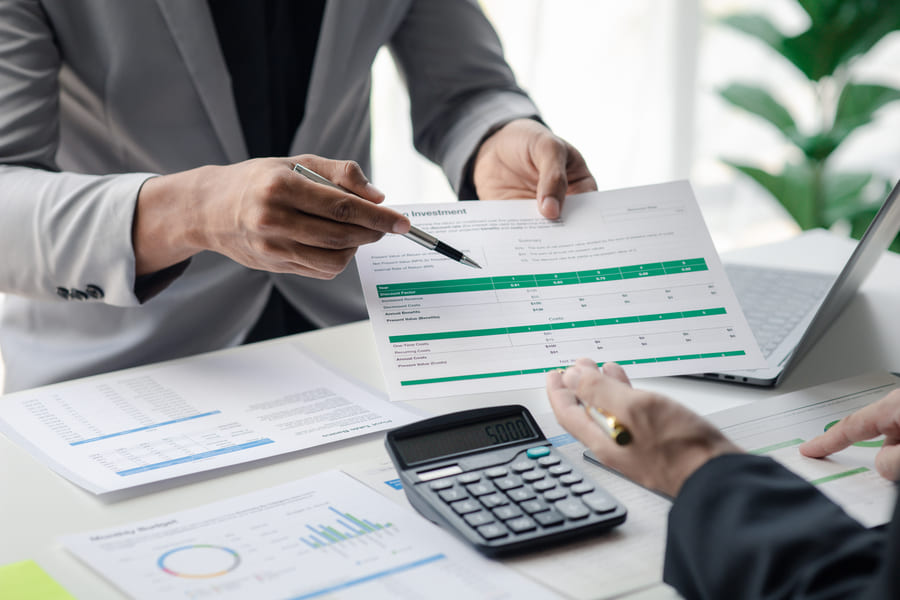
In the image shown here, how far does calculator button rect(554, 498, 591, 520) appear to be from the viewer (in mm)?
617

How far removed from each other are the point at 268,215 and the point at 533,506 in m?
0.37

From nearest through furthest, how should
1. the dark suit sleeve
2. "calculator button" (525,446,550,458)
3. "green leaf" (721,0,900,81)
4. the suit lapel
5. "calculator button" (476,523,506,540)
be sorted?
the dark suit sleeve → "calculator button" (476,523,506,540) → "calculator button" (525,446,550,458) → the suit lapel → "green leaf" (721,0,900,81)

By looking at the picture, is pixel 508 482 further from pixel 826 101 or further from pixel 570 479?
pixel 826 101

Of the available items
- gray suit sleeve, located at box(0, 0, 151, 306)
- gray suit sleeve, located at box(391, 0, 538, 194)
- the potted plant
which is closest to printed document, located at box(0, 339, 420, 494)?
gray suit sleeve, located at box(0, 0, 151, 306)

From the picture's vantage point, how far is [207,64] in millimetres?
1120

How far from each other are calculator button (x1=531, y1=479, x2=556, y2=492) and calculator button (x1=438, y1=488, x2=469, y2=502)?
5 centimetres

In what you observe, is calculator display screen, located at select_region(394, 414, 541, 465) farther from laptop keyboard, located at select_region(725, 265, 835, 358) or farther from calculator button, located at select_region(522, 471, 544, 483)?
laptop keyboard, located at select_region(725, 265, 835, 358)

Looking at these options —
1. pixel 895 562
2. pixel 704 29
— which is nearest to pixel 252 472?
pixel 895 562

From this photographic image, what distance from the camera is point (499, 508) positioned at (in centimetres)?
63

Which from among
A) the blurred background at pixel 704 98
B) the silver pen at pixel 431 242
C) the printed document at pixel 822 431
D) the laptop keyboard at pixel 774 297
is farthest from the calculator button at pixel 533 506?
the blurred background at pixel 704 98

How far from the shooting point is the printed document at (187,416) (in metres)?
0.76

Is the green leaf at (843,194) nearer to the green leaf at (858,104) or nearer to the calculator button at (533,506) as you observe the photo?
the green leaf at (858,104)

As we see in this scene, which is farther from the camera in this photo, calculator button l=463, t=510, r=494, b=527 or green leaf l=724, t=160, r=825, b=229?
green leaf l=724, t=160, r=825, b=229

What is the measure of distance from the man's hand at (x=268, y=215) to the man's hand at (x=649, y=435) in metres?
0.29
